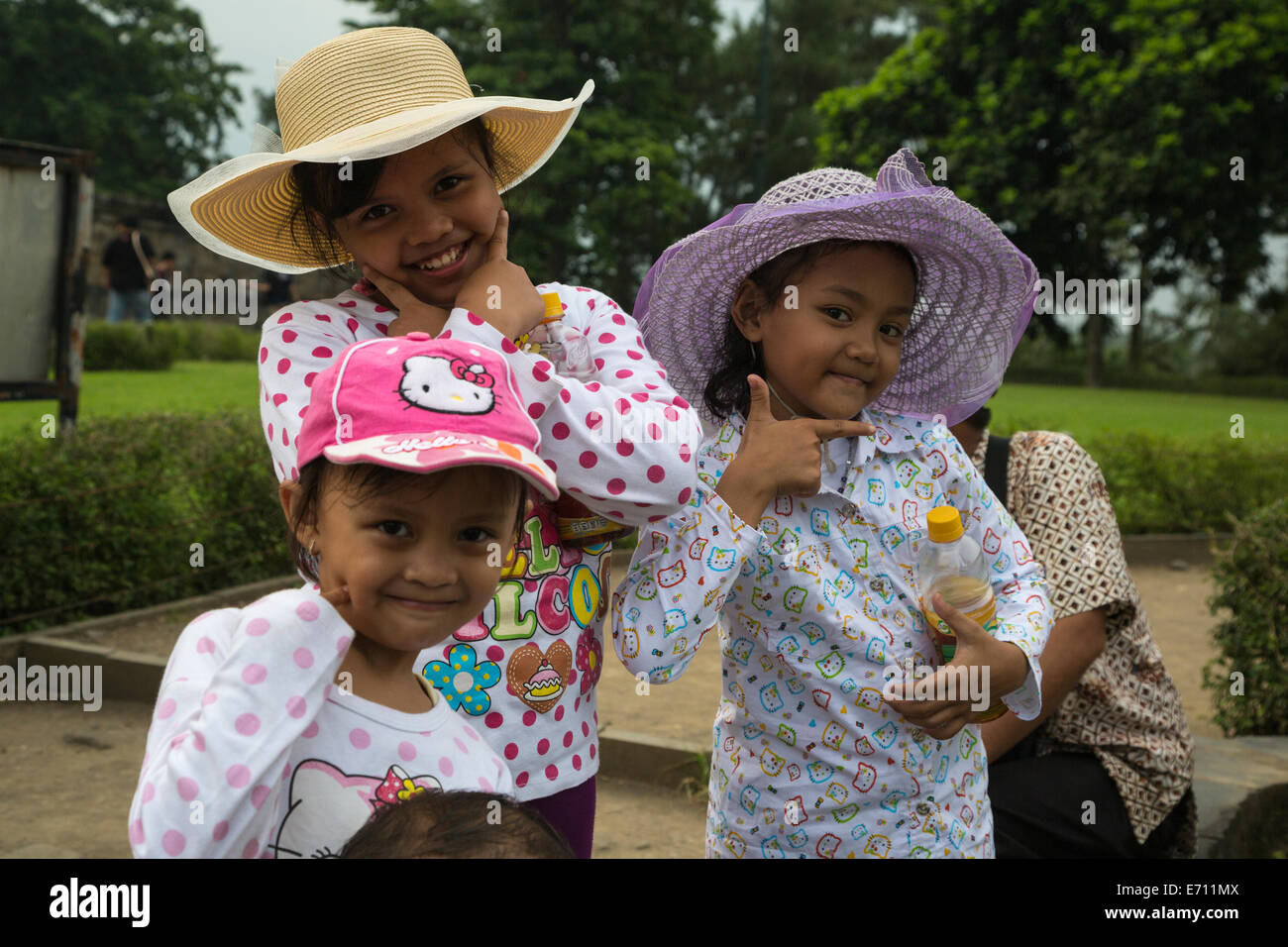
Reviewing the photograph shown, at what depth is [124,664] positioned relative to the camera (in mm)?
5492

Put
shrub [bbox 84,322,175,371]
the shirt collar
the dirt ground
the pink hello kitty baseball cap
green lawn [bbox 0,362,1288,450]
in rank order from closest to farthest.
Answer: the pink hello kitty baseball cap → the shirt collar → the dirt ground → green lawn [bbox 0,362,1288,450] → shrub [bbox 84,322,175,371]

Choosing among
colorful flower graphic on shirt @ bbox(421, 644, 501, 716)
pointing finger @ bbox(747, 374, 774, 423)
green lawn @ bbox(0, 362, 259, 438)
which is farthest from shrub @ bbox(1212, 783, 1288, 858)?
green lawn @ bbox(0, 362, 259, 438)

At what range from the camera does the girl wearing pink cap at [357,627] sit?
124cm

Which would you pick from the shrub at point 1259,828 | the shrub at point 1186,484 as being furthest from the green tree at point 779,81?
the shrub at point 1259,828

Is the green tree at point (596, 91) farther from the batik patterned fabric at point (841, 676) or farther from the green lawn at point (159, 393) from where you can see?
the batik patterned fabric at point (841, 676)

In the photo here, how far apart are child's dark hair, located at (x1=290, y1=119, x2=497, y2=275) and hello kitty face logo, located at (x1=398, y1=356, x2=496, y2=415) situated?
0.50m

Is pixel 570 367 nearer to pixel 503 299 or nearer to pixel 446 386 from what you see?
pixel 503 299

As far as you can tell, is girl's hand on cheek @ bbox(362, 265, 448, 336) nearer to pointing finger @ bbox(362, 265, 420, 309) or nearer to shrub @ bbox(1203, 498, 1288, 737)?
pointing finger @ bbox(362, 265, 420, 309)

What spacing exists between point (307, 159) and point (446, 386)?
1.78ft

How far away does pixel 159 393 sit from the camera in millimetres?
12633

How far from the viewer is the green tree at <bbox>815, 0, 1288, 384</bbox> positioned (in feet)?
57.7

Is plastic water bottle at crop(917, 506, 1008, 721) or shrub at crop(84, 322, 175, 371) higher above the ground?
plastic water bottle at crop(917, 506, 1008, 721)

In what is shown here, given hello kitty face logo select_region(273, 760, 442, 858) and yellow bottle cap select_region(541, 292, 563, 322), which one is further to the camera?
yellow bottle cap select_region(541, 292, 563, 322)

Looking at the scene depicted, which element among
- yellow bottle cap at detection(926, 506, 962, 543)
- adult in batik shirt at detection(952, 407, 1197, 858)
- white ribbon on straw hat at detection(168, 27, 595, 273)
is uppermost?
white ribbon on straw hat at detection(168, 27, 595, 273)
